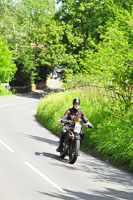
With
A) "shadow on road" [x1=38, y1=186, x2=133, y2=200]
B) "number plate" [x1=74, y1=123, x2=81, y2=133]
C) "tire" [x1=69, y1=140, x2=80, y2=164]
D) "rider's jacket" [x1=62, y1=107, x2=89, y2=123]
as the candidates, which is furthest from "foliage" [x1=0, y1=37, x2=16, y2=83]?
"shadow on road" [x1=38, y1=186, x2=133, y2=200]

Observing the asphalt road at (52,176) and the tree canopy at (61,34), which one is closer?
the asphalt road at (52,176)

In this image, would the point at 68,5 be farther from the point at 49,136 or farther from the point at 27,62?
the point at 49,136

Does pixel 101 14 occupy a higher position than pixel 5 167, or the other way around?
→ pixel 101 14

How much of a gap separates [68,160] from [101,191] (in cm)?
358

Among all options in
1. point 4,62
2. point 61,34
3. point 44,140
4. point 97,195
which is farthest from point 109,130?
point 61,34

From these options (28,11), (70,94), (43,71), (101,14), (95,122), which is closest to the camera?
(95,122)

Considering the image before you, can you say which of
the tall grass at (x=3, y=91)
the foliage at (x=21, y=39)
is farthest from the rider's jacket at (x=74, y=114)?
the foliage at (x=21, y=39)

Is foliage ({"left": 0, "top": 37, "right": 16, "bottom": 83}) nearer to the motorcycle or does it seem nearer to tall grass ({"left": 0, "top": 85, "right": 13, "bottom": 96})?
tall grass ({"left": 0, "top": 85, "right": 13, "bottom": 96})

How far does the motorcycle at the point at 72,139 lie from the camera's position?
10789 millimetres

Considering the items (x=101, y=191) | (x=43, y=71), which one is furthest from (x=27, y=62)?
(x=101, y=191)

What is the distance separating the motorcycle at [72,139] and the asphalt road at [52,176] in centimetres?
27

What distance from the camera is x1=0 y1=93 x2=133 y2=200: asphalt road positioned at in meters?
7.62

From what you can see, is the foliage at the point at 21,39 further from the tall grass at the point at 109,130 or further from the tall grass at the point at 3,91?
the tall grass at the point at 109,130

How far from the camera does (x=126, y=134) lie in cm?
1191
